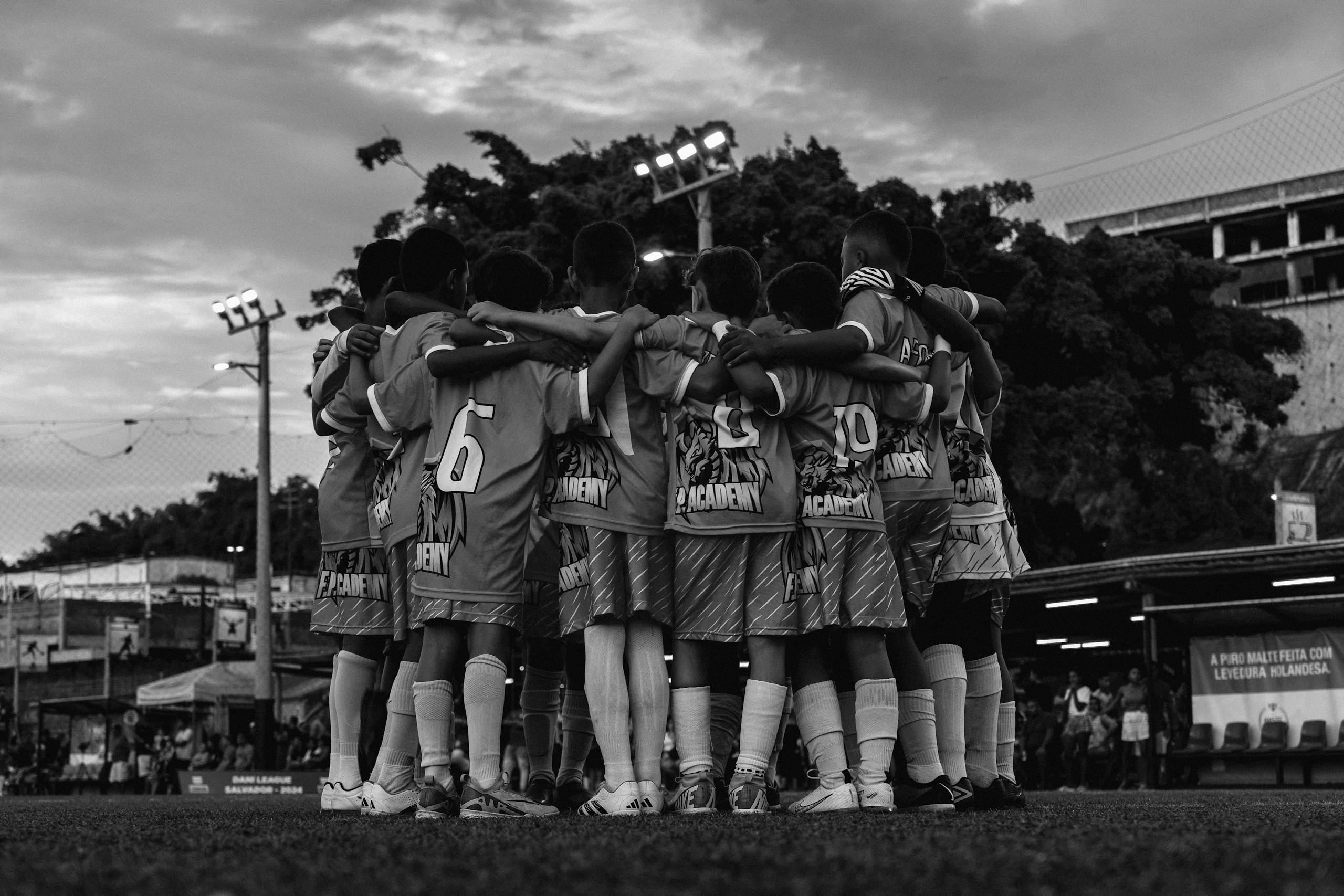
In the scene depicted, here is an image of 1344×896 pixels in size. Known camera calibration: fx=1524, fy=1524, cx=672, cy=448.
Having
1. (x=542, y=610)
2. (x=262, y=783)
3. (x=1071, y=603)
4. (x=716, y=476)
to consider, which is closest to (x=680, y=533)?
(x=716, y=476)

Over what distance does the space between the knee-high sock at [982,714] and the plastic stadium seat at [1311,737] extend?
1097 cm

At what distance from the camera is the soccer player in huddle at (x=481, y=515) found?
A: 521 centimetres

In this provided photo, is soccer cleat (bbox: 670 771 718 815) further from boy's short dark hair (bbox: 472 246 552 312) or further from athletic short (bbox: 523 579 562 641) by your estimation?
boy's short dark hair (bbox: 472 246 552 312)

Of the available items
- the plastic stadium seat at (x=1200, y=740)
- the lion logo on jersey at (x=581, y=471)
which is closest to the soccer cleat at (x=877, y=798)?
the lion logo on jersey at (x=581, y=471)

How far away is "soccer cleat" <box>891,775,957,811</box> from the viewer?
5.41 metres

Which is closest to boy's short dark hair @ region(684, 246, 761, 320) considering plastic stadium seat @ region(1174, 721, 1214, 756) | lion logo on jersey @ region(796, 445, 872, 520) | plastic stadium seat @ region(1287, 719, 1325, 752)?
lion logo on jersey @ region(796, 445, 872, 520)

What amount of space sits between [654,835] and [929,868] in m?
1.10

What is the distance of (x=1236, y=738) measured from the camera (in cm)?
1641

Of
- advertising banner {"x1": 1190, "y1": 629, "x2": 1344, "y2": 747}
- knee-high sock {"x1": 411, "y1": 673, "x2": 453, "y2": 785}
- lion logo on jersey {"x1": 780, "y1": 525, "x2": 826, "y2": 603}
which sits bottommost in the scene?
advertising banner {"x1": 1190, "y1": 629, "x2": 1344, "y2": 747}

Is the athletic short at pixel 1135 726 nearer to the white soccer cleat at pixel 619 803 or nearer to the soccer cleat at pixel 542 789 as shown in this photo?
the soccer cleat at pixel 542 789

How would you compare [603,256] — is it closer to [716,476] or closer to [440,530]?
[716,476]

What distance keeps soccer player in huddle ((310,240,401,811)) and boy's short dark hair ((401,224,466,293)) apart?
0.30 metres

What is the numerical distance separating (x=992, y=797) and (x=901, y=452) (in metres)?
1.36

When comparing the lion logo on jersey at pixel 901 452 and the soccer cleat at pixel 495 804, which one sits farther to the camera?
the lion logo on jersey at pixel 901 452
